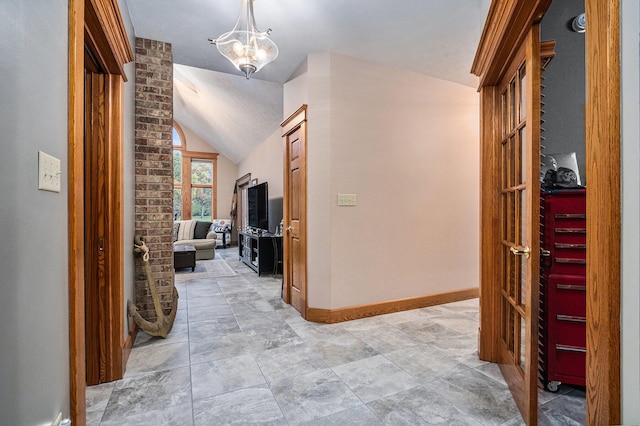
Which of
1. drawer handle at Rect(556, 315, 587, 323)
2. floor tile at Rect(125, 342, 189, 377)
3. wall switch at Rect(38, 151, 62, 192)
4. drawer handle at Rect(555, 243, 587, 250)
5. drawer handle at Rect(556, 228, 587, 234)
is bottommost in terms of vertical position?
floor tile at Rect(125, 342, 189, 377)

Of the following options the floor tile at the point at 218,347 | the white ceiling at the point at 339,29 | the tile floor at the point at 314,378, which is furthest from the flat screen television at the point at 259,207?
the floor tile at the point at 218,347

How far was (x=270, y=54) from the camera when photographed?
244 cm

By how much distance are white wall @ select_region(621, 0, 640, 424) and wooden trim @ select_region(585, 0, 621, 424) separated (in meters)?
0.01

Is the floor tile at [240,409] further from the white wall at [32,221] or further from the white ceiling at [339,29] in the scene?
the white ceiling at [339,29]

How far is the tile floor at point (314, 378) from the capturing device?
1.61 metres

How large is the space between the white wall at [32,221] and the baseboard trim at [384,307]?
2131 millimetres

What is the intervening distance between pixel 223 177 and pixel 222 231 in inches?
77.1

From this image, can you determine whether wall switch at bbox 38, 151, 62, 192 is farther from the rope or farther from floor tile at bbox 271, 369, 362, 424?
the rope

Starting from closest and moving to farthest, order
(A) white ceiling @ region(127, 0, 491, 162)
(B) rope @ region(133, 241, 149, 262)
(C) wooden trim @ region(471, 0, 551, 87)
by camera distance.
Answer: (C) wooden trim @ region(471, 0, 551, 87) → (A) white ceiling @ region(127, 0, 491, 162) → (B) rope @ region(133, 241, 149, 262)

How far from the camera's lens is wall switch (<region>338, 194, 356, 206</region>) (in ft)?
9.93

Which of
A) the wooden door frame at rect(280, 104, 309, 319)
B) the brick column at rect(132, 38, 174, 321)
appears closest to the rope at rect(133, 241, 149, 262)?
the brick column at rect(132, 38, 174, 321)

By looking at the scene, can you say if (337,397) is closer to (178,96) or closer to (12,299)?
(12,299)

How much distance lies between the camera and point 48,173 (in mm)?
916

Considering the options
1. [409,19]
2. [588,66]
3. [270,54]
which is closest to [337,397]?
[588,66]
